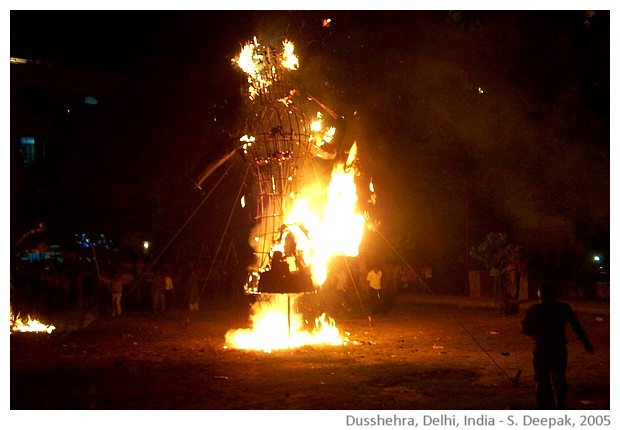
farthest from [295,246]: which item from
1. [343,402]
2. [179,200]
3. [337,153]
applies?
[179,200]

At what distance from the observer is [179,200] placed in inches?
896

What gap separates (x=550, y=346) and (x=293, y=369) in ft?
13.8

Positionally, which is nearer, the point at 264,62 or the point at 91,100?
the point at 264,62

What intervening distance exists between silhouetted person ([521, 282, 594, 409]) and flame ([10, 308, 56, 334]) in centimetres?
1032

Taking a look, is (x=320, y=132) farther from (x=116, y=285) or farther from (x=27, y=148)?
(x=27, y=148)

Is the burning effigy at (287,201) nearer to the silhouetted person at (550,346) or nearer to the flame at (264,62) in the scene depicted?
the flame at (264,62)

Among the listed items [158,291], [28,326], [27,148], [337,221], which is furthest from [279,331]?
[27,148]

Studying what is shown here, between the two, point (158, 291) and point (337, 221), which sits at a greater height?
point (337, 221)

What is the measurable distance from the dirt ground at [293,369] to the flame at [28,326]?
490 mm

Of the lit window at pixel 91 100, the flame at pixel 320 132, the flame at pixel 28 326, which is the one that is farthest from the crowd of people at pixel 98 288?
the lit window at pixel 91 100

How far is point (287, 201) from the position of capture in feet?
39.9

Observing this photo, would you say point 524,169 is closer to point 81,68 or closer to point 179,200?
point 179,200

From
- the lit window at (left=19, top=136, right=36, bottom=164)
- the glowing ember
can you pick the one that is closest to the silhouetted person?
the glowing ember

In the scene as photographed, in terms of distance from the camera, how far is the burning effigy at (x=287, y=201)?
1132 centimetres
